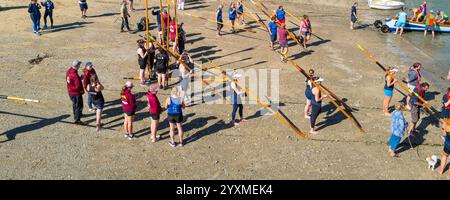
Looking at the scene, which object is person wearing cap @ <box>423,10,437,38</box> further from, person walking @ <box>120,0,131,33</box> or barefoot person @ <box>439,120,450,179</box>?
person walking @ <box>120,0,131,33</box>

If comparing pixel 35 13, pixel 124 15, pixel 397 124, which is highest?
pixel 35 13

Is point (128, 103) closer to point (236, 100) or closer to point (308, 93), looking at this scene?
point (236, 100)

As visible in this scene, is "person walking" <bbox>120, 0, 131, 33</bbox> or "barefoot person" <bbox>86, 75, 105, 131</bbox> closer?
"barefoot person" <bbox>86, 75, 105, 131</bbox>

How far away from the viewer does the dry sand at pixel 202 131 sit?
10164mm

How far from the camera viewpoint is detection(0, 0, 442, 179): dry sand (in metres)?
10.2

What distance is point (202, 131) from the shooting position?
11914mm

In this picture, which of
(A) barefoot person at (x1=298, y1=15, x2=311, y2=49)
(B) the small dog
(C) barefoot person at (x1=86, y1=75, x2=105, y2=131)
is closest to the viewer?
(B) the small dog

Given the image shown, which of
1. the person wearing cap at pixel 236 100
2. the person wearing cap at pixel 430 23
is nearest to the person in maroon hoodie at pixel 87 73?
the person wearing cap at pixel 236 100

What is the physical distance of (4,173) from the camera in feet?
31.8

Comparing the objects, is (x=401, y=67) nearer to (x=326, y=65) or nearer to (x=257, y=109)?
(x=326, y=65)

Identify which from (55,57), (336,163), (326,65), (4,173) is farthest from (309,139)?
(55,57)

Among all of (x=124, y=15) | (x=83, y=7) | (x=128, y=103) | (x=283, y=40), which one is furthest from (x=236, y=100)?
(x=83, y=7)

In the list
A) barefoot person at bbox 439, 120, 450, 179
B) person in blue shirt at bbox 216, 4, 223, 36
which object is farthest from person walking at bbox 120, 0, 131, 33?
barefoot person at bbox 439, 120, 450, 179

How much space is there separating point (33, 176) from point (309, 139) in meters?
7.32
